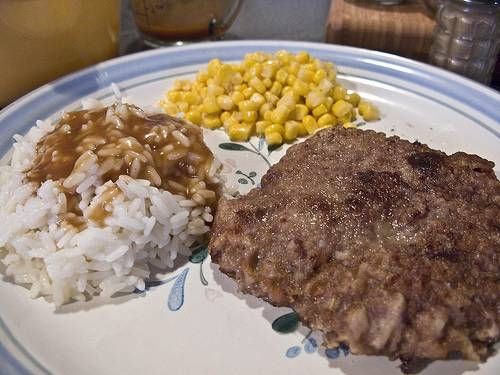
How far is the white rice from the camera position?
2.21 meters

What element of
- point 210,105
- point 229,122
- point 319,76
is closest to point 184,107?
point 210,105

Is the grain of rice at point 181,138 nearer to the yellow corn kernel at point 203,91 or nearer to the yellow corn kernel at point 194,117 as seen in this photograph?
the yellow corn kernel at point 194,117

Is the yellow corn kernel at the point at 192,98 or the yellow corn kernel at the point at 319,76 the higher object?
the yellow corn kernel at the point at 319,76

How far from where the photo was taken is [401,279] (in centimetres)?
186

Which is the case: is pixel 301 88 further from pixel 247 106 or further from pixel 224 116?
pixel 224 116

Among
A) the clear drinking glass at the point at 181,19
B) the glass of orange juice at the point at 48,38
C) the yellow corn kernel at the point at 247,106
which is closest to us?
the glass of orange juice at the point at 48,38

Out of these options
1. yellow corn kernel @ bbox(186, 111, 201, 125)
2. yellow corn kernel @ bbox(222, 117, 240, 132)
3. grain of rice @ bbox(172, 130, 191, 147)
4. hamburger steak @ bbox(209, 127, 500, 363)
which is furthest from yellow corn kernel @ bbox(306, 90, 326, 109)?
grain of rice @ bbox(172, 130, 191, 147)

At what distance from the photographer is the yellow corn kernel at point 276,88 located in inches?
129

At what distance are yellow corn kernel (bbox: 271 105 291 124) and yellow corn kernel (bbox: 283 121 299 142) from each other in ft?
0.13

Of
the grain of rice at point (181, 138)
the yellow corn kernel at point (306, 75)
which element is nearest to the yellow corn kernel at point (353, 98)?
the yellow corn kernel at point (306, 75)

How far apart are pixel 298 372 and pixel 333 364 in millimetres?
132

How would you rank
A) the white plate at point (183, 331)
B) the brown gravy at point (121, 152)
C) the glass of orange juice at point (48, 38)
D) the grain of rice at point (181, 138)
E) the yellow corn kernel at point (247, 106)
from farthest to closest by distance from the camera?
the yellow corn kernel at point (247, 106), the glass of orange juice at point (48, 38), the grain of rice at point (181, 138), the brown gravy at point (121, 152), the white plate at point (183, 331)

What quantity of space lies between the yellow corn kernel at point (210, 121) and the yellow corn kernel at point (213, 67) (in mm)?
278

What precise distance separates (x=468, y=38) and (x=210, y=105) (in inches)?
68.4
